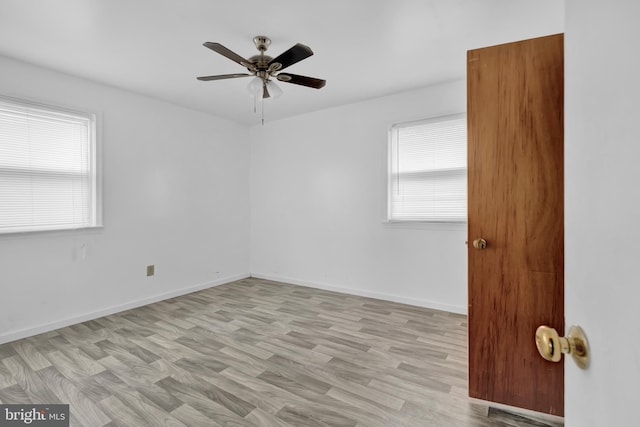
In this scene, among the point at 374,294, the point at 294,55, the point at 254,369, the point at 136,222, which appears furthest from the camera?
the point at 374,294

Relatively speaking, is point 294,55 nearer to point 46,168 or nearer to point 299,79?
point 299,79

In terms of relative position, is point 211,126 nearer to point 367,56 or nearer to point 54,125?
point 54,125

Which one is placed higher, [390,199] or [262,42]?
[262,42]

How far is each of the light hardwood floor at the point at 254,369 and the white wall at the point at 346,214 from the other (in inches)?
18.4

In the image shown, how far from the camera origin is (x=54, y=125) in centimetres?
300

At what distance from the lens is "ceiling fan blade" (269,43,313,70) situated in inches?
77.1
